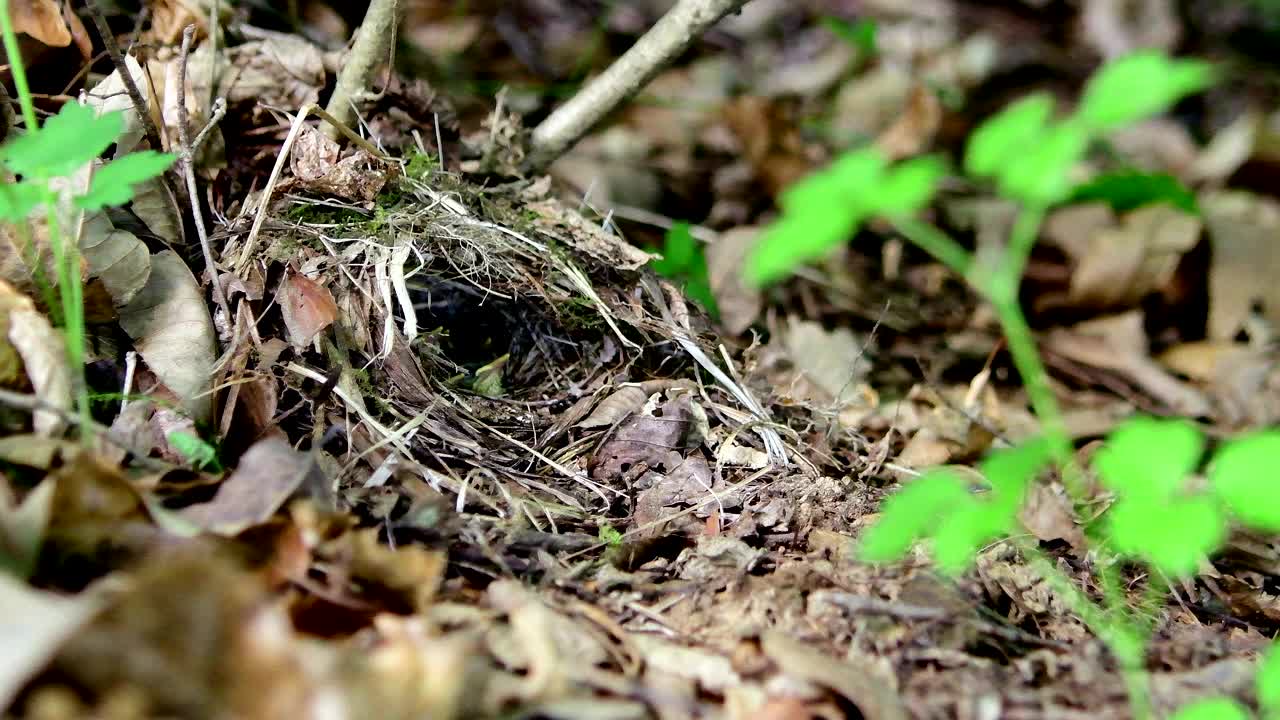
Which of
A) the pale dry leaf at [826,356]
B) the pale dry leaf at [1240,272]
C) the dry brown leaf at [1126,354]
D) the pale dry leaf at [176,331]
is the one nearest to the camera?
the pale dry leaf at [176,331]

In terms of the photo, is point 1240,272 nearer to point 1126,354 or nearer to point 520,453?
point 1126,354

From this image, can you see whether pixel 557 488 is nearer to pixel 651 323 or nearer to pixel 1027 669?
pixel 651 323

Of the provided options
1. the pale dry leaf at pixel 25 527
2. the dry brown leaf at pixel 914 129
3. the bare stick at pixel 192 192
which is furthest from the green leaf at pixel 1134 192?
the pale dry leaf at pixel 25 527

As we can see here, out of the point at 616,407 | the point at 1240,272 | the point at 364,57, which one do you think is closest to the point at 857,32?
the point at 1240,272

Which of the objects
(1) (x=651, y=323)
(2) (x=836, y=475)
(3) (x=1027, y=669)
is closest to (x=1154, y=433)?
(3) (x=1027, y=669)

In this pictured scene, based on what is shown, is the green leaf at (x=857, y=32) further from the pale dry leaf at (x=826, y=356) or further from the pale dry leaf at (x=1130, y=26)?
the pale dry leaf at (x=826, y=356)

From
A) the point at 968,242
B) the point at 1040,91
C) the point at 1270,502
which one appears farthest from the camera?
the point at 1040,91
